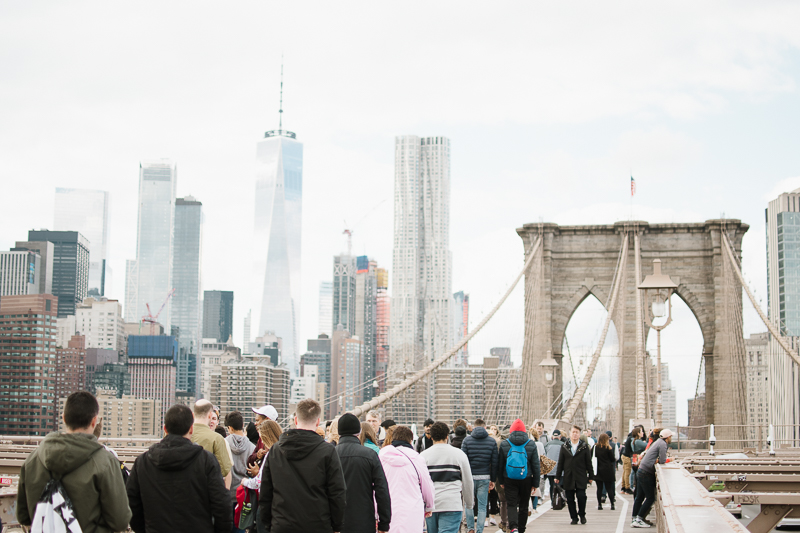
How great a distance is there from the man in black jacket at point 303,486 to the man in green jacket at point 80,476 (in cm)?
121

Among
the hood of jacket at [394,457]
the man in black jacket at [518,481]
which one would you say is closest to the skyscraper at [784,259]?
the man in black jacket at [518,481]

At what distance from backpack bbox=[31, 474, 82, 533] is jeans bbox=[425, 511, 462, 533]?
485 centimetres

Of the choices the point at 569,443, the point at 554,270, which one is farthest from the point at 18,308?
the point at 569,443

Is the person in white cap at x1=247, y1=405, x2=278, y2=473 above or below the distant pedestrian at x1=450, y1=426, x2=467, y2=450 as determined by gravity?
above

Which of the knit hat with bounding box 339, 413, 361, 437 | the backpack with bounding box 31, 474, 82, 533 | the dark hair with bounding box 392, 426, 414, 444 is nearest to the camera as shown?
the backpack with bounding box 31, 474, 82, 533

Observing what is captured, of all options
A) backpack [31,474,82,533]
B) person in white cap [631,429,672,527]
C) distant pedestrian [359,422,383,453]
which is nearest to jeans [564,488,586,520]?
person in white cap [631,429,672,527]

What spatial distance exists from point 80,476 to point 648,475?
9185mm

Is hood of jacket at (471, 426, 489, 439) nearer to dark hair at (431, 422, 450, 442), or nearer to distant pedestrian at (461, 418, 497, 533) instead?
distant pedestrian at (461, 418, 497, 533)

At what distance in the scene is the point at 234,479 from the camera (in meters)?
8.74

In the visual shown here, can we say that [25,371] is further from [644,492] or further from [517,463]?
[517,463]

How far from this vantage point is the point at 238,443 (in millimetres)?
8836

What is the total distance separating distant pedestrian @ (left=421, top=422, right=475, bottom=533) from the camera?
9625mm

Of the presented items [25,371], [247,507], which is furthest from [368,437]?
[25,371]

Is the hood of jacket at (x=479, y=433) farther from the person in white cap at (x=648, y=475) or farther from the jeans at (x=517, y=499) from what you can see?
the person in white cap at (x=648, y=475)
